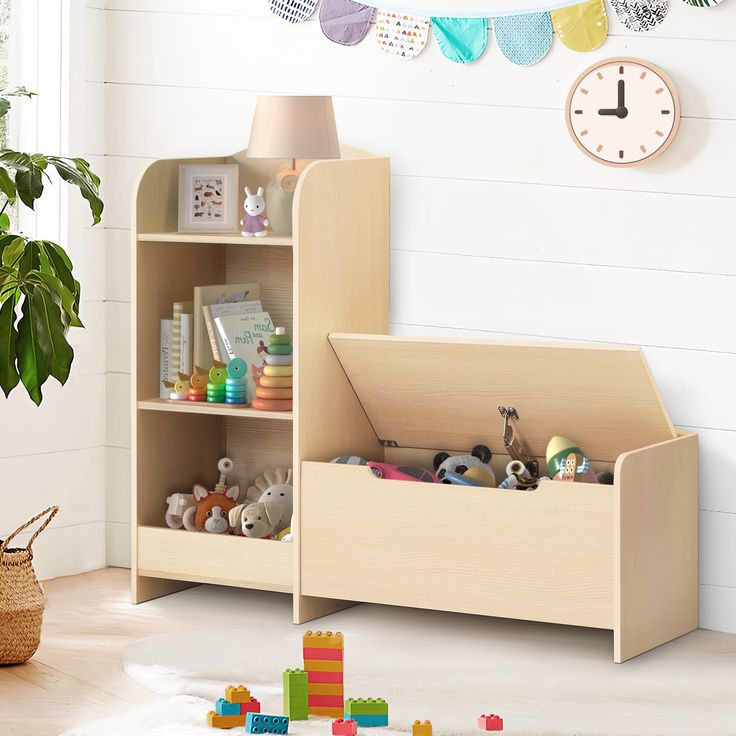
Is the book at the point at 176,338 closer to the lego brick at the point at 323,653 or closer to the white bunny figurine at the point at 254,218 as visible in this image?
the white bunny figurine at the point at 254,218

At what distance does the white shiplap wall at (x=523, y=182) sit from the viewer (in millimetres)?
2982

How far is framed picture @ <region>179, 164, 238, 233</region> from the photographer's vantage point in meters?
3.28

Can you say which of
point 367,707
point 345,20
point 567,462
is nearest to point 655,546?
point 567,462

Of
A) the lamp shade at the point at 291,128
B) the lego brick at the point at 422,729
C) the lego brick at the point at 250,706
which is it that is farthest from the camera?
the lamp shade at the point at 291,128

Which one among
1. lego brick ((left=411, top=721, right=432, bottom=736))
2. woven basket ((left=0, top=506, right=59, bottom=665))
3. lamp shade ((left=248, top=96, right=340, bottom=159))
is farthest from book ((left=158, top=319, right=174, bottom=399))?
lego brick ((left=411, top=721, right=432, bottom=736))

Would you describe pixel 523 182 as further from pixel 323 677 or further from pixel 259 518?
pixel 323 677

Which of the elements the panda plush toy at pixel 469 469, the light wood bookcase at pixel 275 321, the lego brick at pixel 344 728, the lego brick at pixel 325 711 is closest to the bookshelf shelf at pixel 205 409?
the light wood bookcase at pixel 275 321

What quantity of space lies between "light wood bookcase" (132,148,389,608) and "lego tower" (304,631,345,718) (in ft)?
2.08

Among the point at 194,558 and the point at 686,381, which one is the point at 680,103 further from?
the point at 194,558

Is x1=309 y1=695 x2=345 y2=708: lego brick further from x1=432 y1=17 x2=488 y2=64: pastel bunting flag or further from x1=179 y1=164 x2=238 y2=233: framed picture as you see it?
x1=432 y1=17 x2=488 y2=64: pastel bunting flag

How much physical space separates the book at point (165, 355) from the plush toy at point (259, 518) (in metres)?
0.35

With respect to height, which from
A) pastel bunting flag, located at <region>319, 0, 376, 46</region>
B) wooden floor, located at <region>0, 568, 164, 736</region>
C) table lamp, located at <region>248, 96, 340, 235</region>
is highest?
pastel bunting flag, located at <region>319, 0, 376, 46</region>

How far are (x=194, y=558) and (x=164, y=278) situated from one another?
0.67 m

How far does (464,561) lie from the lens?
2922mm
